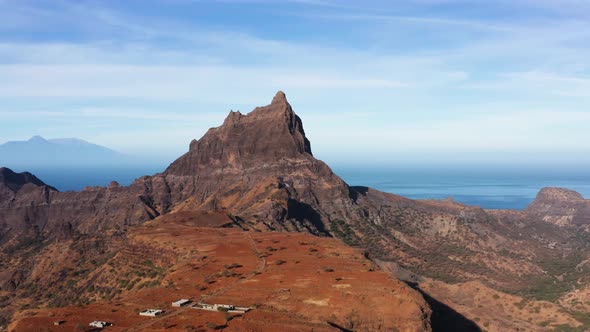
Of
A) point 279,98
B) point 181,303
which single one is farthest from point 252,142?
point 181,303

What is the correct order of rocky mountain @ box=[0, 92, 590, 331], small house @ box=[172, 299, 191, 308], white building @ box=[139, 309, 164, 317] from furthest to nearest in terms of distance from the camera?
rocky mountain @ box=[0, 92, 590, 331]
small house @ box=[172, 299, 191, 308]
white building @ box=[139, 309, 164, 317]

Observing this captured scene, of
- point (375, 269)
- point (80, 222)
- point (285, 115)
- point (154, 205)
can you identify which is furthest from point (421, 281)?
point (80, 222)

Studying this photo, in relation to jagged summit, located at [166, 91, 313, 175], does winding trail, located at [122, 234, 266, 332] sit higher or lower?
lower

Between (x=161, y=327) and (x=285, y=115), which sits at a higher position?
(x=285, y=115)

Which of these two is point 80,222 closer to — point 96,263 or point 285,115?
point 285,115

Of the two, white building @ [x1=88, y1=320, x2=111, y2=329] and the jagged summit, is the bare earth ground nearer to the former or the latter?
white building @ [x1=88, y1=320, x2=111, y2=329]

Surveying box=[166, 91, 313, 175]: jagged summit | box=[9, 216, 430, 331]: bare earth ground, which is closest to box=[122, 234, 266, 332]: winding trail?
box=[9, 216, 430, 331]: bare earth ground

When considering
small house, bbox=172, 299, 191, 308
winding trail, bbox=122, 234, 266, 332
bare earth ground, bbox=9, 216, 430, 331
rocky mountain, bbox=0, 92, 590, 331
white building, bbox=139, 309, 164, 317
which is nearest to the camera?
winding trail, bbox=122, 234, 266, 332
